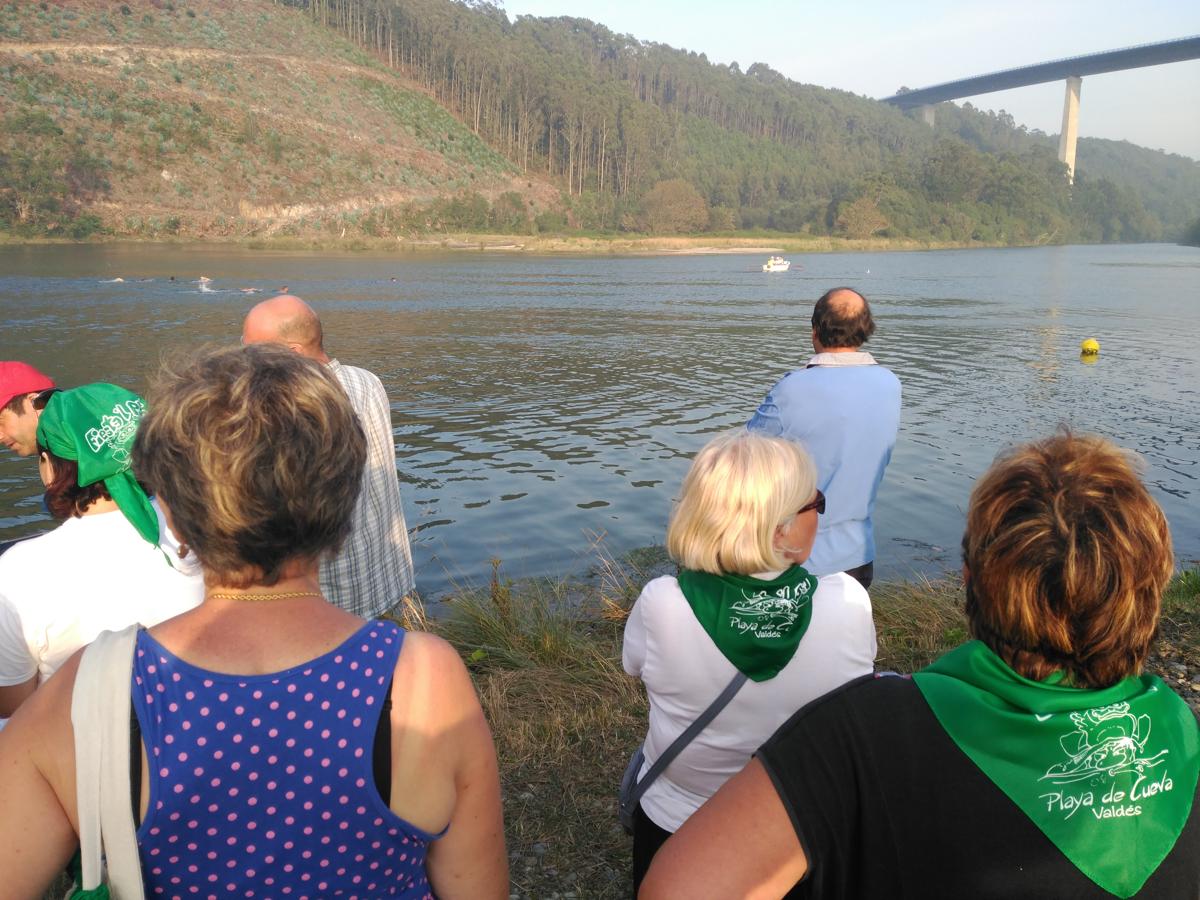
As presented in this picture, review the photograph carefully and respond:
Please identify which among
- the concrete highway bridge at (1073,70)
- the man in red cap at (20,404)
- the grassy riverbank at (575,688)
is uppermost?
the concrete highway bridge at (1073,70)

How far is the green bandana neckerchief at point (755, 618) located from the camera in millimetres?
2123

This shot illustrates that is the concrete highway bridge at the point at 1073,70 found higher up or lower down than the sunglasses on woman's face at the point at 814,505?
higher up

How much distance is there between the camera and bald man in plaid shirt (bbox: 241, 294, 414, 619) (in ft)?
13.3

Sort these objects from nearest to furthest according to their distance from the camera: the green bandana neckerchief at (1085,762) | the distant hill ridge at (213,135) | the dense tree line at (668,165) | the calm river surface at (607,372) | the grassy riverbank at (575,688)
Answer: the green bandana neckerchief at (1085,762), the grassy riverbank at (575,688), the calm river surface at (607,372), the distant hill ridge at (213,135), the dense tree line at (668,165)

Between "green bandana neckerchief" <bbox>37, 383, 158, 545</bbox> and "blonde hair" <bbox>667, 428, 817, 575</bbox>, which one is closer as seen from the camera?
"blonde hair" <bbox>667, 428, 817, 575</bbox>

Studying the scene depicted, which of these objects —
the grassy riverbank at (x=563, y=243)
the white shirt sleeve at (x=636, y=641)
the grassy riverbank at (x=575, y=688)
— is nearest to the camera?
the white shirt sleeve at (x=636, y=641)

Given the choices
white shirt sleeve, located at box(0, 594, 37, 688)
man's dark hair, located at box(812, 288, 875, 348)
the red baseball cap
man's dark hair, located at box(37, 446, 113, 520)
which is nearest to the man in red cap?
the red baseball cap

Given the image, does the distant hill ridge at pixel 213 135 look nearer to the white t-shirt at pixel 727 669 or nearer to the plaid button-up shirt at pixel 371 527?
the plaid button-up shirt at pixel 371 527

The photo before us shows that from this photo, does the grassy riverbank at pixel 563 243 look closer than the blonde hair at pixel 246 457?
No

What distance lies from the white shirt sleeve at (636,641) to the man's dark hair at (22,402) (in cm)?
229

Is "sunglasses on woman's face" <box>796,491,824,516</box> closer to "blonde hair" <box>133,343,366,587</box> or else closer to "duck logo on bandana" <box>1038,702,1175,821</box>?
"duck logo on bandana" <box>1038,702,1175,821</box>

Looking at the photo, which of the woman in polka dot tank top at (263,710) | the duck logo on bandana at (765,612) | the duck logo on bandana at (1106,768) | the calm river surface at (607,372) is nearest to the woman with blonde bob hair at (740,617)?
the duck logo on bandana at (765,612)

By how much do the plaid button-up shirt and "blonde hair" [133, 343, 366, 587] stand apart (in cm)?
261

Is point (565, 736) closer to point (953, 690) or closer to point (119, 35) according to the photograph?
point (953, 690)
